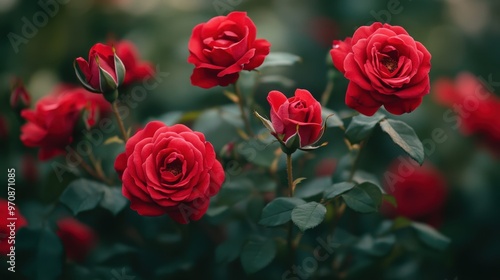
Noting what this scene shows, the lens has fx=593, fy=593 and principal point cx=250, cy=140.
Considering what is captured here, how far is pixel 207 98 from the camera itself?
4.38ft

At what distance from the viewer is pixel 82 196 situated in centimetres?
83

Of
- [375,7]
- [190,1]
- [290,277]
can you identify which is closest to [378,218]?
[290,277]

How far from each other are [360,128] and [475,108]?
566 mm

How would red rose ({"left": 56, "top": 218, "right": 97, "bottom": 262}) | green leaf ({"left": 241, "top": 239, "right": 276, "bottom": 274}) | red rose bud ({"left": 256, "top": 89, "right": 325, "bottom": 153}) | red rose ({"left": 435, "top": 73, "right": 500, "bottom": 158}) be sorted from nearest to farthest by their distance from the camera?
1. red rose bud ({"left": 256, "top": 89, "right": 325, "bottom": 153})
2. green leaf ({"left": 241, "top": 239, "right": 276, "bottom": 274})
3. red rose ({"left": 56, "top": 218, "right": 97, "bottom": 262})
4. red rose ({"left": 435, "top": 73, "right": 500, "bottom": 158})

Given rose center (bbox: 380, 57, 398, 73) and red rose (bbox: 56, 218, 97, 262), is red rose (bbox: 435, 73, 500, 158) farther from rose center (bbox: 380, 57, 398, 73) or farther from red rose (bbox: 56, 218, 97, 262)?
red rose (bbox: 56, 218, 97, 262)

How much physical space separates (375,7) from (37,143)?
3.56 feet

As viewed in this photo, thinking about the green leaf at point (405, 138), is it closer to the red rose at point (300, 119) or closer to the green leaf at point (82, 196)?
the red rose at point (300, 119)

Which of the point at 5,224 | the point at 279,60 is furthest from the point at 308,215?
the point at 5,224

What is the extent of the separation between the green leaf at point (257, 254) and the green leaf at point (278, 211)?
0.08 m

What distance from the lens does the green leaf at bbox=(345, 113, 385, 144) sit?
764 millimetres

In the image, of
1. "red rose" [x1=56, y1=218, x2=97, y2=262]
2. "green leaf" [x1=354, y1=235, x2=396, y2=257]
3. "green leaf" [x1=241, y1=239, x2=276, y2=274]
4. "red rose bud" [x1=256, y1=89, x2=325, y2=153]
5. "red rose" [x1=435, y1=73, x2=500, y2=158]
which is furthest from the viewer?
"red rose" [x1=435, y1=73, x2=500, y2=158]

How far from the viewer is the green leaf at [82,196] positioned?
32.2 inches

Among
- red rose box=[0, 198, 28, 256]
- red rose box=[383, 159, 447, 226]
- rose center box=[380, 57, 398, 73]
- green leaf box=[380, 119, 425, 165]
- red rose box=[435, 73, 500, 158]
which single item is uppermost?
rose center box=[380, 57, 398, 73]

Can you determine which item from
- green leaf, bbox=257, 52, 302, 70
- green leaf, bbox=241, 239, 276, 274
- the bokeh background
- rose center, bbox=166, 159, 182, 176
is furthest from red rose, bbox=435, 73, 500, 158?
rose center, bbox=166, 159, 182, 176
